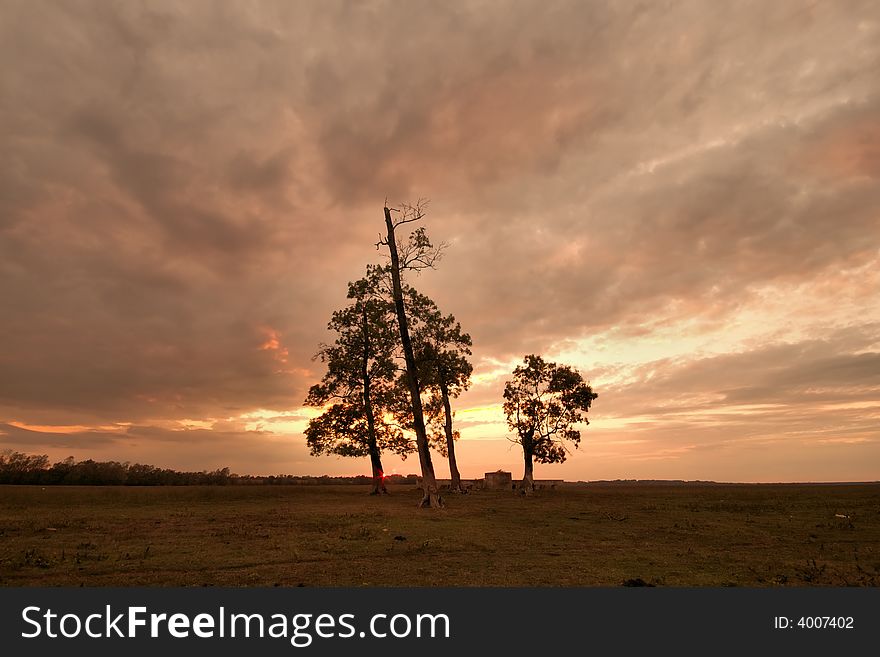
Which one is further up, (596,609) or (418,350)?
(418,350)

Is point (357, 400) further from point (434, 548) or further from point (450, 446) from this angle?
point (434, 548)

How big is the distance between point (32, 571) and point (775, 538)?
25.2 m

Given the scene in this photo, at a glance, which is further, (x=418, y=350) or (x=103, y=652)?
(x=418, y=350)

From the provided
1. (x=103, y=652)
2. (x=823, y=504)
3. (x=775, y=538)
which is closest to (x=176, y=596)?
(x=103, y=652)

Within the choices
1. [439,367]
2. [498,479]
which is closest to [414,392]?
[439,367]

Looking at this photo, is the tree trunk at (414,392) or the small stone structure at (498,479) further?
the small stone structure at (498,479)

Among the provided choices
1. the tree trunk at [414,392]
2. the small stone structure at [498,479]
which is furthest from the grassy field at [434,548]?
the small stone structure at [498,479]

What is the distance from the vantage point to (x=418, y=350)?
144ft

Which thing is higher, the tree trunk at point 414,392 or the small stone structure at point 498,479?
the tree trunk at point 414,392

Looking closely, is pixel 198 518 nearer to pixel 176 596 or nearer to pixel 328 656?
pixel 176 596

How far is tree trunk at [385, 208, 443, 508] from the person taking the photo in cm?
3394

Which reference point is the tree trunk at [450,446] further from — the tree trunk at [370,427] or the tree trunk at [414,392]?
the tree trunk at [414,392]

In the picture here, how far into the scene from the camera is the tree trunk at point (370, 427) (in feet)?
167

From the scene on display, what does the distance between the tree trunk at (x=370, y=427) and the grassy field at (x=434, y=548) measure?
854 inches
